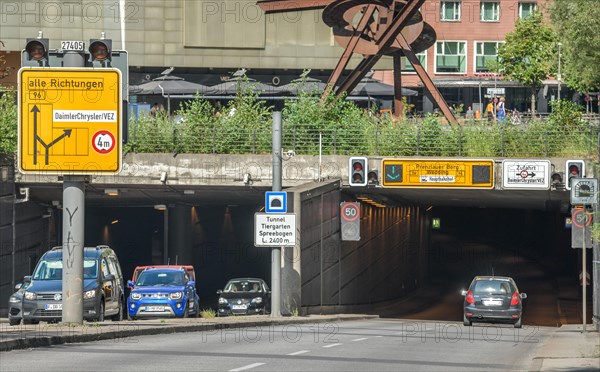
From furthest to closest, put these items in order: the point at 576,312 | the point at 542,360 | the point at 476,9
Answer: the point at 476,9, the point at 576,312, the point at 542,360

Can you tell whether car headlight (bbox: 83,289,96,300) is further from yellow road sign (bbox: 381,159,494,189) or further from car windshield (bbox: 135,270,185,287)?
yellow road sign (bbox: 381,159,494,189)

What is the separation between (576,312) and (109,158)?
108 feet

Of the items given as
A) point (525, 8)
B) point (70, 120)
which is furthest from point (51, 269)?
point (525, 8)

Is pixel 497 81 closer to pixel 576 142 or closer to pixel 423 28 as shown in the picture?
pixel 423 28

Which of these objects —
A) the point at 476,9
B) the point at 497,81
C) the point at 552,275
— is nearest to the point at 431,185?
the point at 552,275

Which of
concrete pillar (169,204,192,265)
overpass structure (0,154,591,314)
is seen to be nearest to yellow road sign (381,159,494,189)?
overpass structure (0,154,591,314)

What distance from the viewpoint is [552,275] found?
235 ft

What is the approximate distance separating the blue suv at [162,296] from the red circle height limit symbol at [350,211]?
303 inches

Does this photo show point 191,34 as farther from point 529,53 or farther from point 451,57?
point 451,57

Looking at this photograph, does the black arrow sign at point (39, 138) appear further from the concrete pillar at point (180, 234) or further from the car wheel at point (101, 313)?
the concrete pillar at point (180, 234)

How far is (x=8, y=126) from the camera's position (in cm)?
4475

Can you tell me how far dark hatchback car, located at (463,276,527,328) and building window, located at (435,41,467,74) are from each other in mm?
46517

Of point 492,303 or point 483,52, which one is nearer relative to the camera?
point 492,303

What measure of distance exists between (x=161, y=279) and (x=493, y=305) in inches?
393
